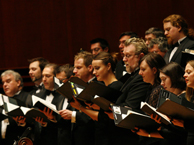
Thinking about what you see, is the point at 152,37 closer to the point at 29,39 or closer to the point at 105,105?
the point at 105,105

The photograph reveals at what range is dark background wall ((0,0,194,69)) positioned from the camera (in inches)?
209

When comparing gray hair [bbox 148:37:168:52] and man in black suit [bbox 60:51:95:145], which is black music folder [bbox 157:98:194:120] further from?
gray hair [bbox 148:37:168:52]

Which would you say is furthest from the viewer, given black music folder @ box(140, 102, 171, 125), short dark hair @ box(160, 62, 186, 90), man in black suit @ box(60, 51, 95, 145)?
man in black suit @ box(60, 51, 95, 145)

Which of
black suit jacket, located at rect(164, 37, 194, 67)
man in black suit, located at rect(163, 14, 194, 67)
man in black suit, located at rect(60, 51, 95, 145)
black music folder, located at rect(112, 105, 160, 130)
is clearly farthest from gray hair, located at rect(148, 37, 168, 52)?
black music folder, located at rect(112, 105, 160, 130)

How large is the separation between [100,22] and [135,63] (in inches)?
110

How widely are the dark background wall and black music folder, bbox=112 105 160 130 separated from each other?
10.2ft

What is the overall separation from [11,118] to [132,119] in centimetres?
264

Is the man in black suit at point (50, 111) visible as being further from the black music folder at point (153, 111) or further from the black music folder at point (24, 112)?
the black music folder at point (153, 111)

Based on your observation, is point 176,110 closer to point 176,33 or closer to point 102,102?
point 102,102

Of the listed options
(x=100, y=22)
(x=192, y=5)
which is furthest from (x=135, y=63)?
(x=100, y=22)

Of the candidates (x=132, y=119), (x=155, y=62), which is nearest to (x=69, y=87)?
(x=155, y=62)

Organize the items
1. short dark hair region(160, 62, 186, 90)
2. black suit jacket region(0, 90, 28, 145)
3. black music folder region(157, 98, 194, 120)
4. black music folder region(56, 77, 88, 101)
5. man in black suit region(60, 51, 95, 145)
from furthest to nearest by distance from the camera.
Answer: black suit jacket region(0, 90, 28, 145) < man in black suit region(60, 51, 95, 145) < black music folder region(56, 77, 88, 101) < short dark hair region(160, 62, 186, 90) < black music folder region(157, 98, 194, 120)

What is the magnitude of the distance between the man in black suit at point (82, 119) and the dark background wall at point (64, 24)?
185 cm

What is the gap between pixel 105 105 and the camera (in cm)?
272
